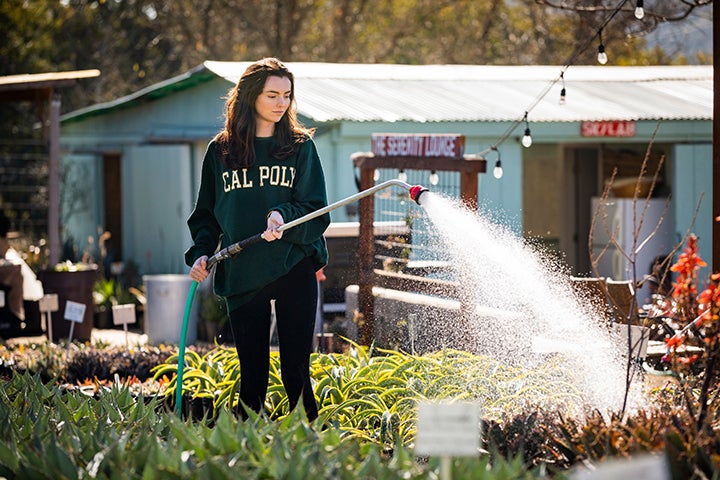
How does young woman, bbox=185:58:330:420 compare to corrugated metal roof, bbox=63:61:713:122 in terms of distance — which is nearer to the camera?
young woman, bbox=185:58:330:420

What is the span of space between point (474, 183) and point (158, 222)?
8453mm

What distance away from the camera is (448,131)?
40.3 ft

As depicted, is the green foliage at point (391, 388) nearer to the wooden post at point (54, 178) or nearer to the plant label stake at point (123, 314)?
the plant label stake at point (123, 314)

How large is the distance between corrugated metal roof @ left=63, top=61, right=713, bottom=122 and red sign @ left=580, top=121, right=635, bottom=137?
12 cm

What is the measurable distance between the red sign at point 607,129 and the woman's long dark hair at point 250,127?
7756 millimetres

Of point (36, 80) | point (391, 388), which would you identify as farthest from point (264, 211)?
point (36, 80)

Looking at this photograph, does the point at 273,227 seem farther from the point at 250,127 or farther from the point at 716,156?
the point at 716,156

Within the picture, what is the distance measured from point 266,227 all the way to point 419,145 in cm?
288

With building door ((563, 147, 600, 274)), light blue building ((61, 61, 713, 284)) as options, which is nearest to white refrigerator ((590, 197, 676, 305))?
light blue building ((61, 61, 713, 284))

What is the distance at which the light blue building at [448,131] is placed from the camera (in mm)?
12062

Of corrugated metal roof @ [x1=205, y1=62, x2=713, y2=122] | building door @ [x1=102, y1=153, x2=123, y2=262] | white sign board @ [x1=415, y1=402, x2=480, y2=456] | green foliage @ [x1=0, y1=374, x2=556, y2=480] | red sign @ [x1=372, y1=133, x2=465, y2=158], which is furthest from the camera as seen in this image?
building door @ [x1=102, y1=153, x2=123, y2=262]

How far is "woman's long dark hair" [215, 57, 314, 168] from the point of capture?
16.7 ft

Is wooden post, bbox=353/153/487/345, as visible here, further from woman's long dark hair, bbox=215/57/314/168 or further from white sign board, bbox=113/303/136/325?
woman's long dark hair, bbox=215/57/314/168

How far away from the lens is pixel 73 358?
→ 24.0ft
